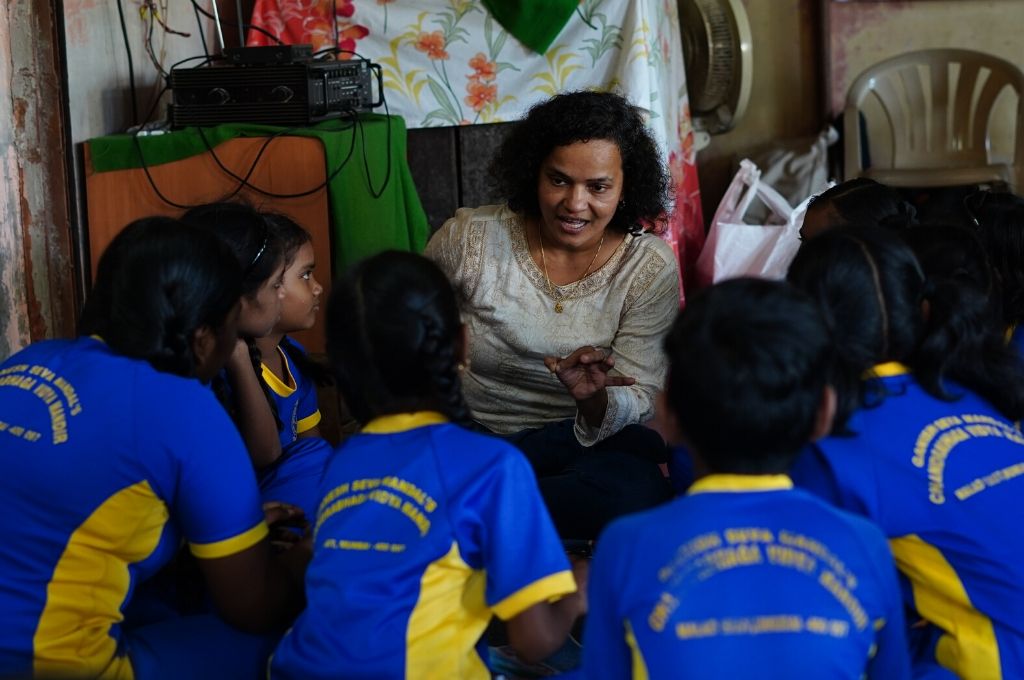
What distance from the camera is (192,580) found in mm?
1868

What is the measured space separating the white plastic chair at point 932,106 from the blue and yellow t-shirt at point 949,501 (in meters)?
3.09

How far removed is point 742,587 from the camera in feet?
3.71

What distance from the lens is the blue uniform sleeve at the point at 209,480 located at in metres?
1.50

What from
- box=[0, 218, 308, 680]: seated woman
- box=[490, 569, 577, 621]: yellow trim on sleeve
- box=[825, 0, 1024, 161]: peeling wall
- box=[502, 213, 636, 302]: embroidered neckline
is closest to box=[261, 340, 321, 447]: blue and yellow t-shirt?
box=[502, 213, 636, 302]: embroidered neckline

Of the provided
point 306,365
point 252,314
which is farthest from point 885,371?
point 306,365

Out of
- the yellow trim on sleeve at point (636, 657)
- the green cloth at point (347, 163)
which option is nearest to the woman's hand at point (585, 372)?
the yellow trim on sleeve at point (636, 657)

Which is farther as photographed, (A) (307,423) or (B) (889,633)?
(A) (307,423)

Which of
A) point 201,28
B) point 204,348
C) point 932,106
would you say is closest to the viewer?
point 204,348

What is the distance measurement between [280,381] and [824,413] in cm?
125

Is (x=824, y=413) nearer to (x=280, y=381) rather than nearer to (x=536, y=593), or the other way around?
(x=536, y=593)

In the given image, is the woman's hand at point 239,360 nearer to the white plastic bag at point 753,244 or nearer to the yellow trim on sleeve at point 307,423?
the yellow trim on sleeve at point 307,423

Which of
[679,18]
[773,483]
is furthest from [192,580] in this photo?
[679,18]

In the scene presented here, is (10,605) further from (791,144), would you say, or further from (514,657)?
(791,144)

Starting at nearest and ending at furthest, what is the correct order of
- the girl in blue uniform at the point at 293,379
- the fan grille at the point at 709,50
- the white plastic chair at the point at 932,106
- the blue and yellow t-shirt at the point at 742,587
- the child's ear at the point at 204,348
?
the blue and yellow t-shirt at the point at 742,587 < the child's ear at the point at 204,348 < the girl in blue uniform at the point at 293,379 < the fan grille at the point at 709,50 < the white plastic chair at the point at 932,106
